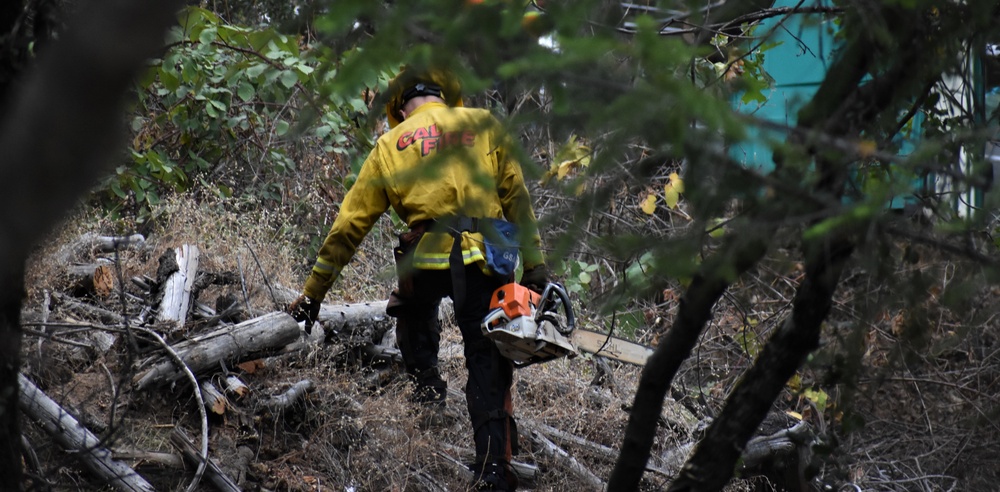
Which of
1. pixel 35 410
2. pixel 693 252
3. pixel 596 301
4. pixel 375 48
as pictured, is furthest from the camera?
pixel 35 410

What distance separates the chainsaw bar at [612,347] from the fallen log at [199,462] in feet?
7.23

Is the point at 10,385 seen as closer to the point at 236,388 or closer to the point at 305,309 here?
the point at 236,388

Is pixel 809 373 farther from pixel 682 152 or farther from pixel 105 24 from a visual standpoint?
pixel 105 24

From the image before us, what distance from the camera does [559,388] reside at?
6129 mm

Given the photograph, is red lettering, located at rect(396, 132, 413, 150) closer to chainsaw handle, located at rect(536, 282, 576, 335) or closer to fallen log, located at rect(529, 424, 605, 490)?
chainsaw handle, located at rect(536, 282, 576, 335)

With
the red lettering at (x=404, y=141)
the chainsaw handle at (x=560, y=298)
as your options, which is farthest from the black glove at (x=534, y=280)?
Answer: the red lettering at (x=404, y=141)

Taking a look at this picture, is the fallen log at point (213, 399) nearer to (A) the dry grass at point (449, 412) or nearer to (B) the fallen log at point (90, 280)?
(A) the dry grass at point (449, 412)

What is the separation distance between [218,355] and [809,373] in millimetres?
3110

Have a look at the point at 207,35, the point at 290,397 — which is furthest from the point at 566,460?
the point at 207,35

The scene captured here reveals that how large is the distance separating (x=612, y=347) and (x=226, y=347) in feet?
7.44

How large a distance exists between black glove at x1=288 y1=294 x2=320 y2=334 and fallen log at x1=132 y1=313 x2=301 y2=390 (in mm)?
69

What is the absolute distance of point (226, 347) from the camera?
4910 millimetres

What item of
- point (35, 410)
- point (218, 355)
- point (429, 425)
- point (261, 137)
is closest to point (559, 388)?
point (429, 425)

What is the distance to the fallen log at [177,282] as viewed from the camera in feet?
16.9
